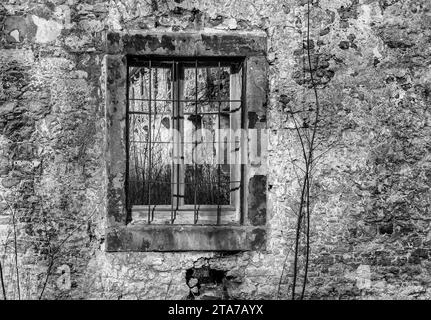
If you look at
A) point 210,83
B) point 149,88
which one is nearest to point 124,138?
point 149,88

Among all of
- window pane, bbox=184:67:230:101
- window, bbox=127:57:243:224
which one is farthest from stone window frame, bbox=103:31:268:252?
window pane, bbox=184:67:230:101

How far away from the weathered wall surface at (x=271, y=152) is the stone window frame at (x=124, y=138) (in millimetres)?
81

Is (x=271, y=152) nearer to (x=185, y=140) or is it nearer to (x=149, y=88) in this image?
(x=185, y=140)

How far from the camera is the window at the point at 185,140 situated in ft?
16.4

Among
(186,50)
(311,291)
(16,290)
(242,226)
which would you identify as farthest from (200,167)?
(16,290)

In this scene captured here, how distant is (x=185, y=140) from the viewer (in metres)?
5.08

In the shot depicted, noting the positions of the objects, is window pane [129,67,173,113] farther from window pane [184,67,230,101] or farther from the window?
window pane [184,67,230,101]

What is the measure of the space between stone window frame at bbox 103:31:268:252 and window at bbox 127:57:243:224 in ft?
0.35

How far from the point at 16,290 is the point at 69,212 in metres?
0.75

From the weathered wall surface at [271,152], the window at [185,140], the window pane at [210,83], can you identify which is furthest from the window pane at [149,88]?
the weathered wall surface at [271,152]

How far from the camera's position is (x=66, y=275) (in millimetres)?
4855

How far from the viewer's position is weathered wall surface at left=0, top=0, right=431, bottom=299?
482 cm

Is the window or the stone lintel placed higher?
the stone lintel

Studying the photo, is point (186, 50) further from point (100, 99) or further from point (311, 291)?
point (311, 291)
